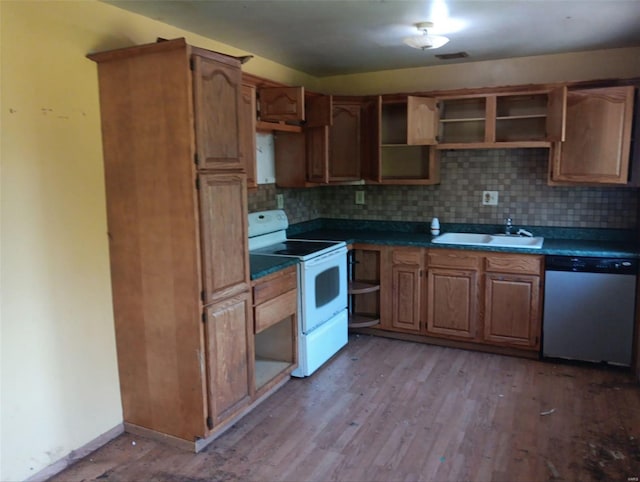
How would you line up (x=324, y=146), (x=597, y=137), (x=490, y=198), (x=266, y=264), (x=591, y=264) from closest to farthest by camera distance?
1. (x=266, y=264)
2. (x=591, y=264)
3. (x=597, y=137)
4. (x=324, y=146)
5. (x=490, y=198)

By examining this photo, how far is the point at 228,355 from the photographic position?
268 cm

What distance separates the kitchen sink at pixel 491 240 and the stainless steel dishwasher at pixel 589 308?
0.30 meters

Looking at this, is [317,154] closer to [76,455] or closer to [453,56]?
[453,56]

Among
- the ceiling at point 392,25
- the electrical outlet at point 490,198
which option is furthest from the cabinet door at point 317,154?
the electrical outlet at point 490,198

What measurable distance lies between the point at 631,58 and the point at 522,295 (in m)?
1.85

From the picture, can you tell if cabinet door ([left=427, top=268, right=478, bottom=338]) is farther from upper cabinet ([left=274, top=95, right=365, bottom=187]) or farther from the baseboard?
the baseboard

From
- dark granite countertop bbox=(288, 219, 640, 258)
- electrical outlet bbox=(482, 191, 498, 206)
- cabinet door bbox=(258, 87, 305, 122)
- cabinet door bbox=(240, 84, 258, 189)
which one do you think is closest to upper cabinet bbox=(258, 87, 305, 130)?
cabinet door bbox=(258, 87, 305, 122)

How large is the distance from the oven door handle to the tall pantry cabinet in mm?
692

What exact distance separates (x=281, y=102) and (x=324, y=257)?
1.10 m

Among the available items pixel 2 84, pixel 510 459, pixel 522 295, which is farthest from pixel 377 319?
pixel 2 84

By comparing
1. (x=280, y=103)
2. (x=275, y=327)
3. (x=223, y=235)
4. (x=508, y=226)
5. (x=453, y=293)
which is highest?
(x=280, y=103)

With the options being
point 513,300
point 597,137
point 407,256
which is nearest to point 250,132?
point 407,256

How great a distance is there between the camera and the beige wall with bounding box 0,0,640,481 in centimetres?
218

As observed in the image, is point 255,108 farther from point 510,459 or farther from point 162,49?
point 510,459
